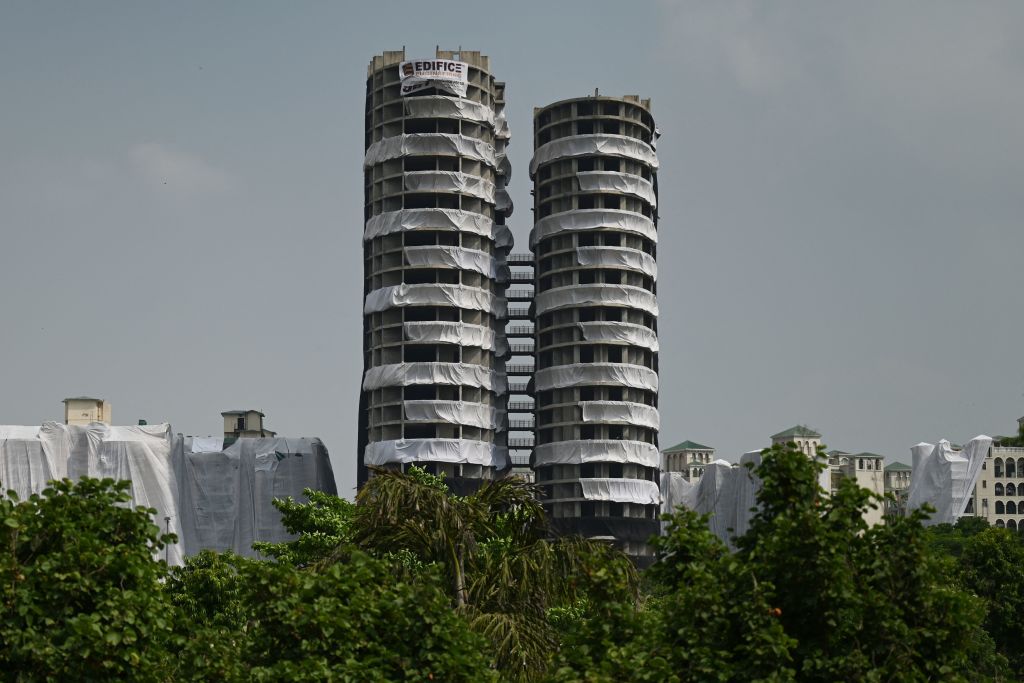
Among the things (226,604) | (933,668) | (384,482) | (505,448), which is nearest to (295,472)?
(505,448)

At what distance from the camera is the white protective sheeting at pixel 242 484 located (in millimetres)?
172000

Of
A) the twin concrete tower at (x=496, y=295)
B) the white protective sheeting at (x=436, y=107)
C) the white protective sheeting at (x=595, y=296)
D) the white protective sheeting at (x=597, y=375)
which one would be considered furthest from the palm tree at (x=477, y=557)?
the white protective sheeting at (x=595, y=296)

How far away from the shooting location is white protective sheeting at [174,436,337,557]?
564ft

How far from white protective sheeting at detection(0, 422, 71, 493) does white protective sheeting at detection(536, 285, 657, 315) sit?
52.9 m

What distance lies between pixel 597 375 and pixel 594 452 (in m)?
8.27

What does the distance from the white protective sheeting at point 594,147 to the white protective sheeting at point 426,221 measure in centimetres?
1403

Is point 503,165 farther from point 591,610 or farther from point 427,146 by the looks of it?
point 591,610

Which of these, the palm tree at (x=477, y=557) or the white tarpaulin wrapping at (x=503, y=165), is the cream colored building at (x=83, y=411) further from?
the palm tree at (x=477, y=557)

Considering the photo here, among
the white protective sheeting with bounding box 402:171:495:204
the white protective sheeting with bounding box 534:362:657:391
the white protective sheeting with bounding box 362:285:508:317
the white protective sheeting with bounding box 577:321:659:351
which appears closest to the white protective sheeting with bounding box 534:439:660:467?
the white protective sheeting with bounding box 534:362:657:391

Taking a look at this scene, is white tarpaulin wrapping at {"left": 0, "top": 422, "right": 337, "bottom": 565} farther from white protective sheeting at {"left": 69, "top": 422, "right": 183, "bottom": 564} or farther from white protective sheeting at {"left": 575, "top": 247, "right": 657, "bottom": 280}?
white protective sheeting at {"left": 575, "top": 247, "right": 657, "bottom": 280}

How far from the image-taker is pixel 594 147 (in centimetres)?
17712

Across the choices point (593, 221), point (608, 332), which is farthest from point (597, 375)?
point (593, 221)

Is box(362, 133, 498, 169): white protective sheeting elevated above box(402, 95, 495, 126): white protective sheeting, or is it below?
below

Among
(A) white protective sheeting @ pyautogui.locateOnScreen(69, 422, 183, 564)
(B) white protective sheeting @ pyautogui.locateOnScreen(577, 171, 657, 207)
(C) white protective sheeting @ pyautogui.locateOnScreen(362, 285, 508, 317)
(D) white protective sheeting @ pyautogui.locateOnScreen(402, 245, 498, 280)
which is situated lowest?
(A) white protective sheeting @ pyautogui.locateOnScreen(69, 422, 183, 564)
